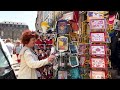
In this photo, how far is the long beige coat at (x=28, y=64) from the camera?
339 cm

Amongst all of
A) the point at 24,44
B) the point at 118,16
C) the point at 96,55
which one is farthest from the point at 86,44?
the point at 24,44

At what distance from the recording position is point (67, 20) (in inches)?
195

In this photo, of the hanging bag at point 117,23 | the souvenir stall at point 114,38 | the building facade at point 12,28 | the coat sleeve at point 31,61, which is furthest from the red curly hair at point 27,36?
the hanging bag at point 117,23

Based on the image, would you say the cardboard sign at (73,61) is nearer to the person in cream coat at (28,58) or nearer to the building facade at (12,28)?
the building facade at (12,28)

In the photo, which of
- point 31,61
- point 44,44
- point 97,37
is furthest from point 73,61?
point 31,61

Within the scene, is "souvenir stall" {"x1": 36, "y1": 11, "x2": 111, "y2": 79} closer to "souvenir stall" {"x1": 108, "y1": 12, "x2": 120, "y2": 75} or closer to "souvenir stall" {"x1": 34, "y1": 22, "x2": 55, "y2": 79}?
"souvenir stall" {"x1": 34, "y1": 22, "x2": 55, "y2": 79}

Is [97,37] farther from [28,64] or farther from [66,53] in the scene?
[28,64]

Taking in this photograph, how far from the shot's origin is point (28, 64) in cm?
340

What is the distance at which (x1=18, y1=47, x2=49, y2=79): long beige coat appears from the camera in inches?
134

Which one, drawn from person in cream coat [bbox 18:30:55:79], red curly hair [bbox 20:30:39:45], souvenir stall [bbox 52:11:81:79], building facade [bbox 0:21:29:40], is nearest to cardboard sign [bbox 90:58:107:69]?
souvenir stall [bbox 52:11:81:79]

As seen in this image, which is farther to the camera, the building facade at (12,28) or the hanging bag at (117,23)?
the hanging bag at (117,23)

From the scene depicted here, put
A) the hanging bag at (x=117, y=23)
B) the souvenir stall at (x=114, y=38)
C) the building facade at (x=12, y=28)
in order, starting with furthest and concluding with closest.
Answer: the hanging bag at (x=117, y=23) → the souvenir stall at (x=114, y=38) → the building facade at (x=12, y=28)

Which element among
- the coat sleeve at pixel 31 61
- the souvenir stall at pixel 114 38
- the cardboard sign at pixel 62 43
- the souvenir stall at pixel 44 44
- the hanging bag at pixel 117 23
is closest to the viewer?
the coat sleeve at pixel 31 61
